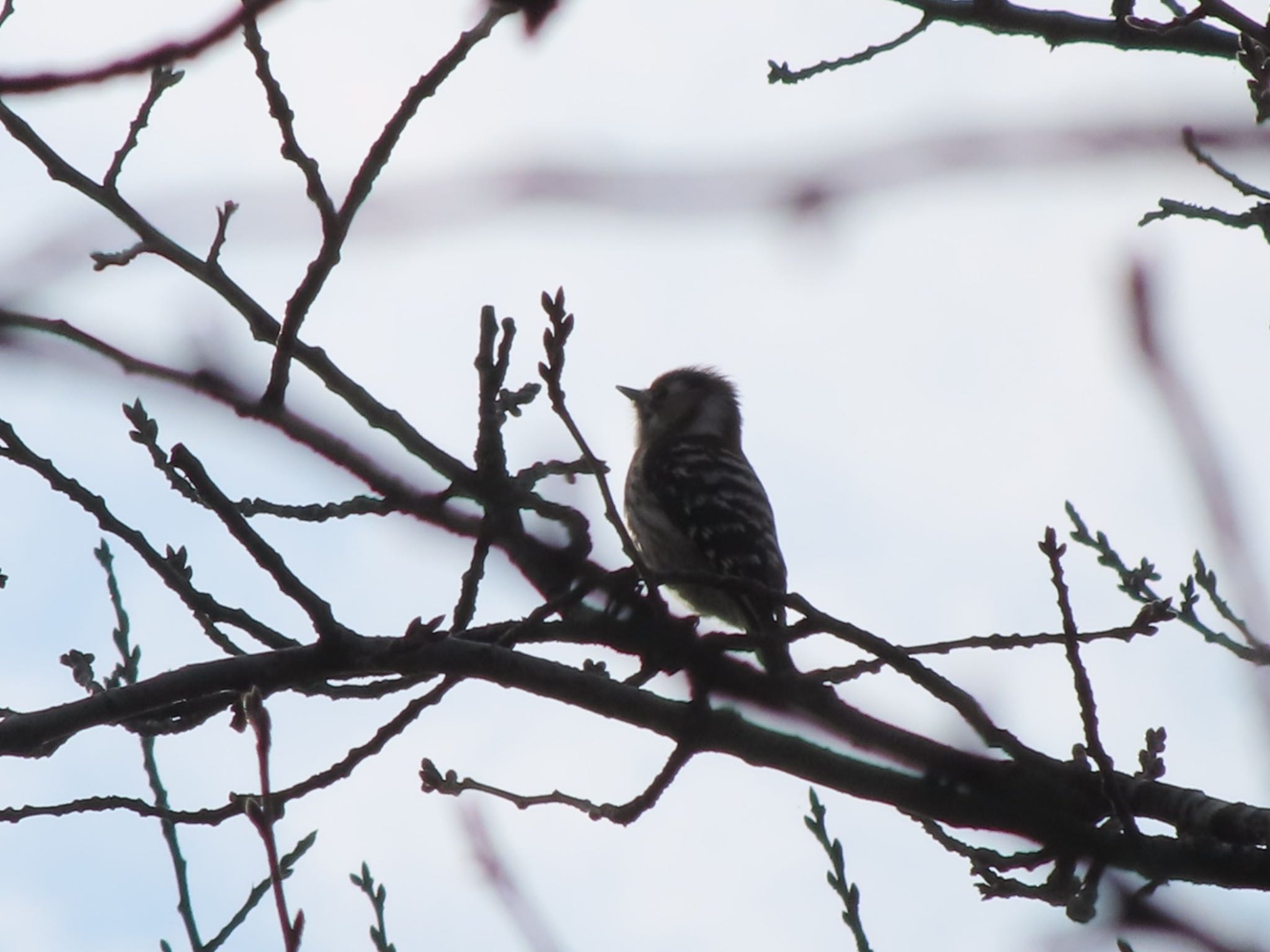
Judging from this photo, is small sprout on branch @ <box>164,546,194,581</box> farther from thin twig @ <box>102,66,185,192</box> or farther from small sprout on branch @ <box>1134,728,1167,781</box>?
small sprout on branch @ <box>1134,728,1167,781</box>

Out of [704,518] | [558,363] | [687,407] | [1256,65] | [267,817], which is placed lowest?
[267,817]

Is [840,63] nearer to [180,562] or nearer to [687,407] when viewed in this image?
[180,562]

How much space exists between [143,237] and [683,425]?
7047 millimetres

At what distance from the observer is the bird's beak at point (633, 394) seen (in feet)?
34.9

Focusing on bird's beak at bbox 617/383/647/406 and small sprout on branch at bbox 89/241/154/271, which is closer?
small sprout on branch at bbox 89/241/154/271

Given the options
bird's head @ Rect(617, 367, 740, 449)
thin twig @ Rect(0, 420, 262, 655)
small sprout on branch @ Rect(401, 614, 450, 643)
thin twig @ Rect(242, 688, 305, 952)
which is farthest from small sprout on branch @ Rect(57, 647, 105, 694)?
bird's head @ Rect(617, 367, 740, 449)

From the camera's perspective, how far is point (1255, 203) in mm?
4082

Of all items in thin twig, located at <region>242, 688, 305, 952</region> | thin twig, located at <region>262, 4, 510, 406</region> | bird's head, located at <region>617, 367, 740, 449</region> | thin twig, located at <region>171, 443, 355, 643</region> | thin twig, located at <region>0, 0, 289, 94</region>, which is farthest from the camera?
bird's head, located at <region>617, 367, 740, 449</region>

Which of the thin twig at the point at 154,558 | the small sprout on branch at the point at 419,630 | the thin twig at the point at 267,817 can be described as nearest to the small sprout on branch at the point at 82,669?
the thin twig at the point at 154,558

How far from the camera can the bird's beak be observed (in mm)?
10648

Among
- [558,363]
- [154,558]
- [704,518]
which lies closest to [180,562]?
[154,558]

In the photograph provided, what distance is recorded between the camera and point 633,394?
35.0ft

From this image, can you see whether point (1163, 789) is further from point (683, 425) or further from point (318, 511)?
point (683, 425)

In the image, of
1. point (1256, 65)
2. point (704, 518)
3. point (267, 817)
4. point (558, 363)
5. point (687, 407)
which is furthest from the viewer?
point (687, 407)
